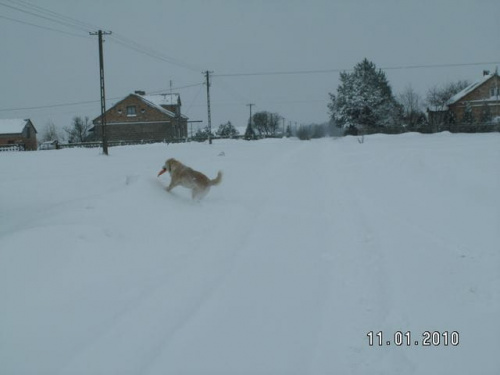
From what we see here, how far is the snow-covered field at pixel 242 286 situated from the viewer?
3.81 metres

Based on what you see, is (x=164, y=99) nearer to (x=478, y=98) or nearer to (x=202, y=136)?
(x=202, y=136)

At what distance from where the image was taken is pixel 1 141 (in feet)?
245

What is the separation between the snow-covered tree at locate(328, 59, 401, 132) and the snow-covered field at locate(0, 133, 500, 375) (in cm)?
5900

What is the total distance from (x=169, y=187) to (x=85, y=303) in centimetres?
578

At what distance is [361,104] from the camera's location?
65.8m

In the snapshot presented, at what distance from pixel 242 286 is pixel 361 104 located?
64.4 metres

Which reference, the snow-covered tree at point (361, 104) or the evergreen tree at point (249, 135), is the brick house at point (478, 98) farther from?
the evergreen tree at point (249, 135)

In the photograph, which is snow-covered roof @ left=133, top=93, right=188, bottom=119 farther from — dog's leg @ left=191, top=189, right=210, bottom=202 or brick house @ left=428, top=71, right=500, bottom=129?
dog's leg @ left=191, top=189, right=210, bottom=202

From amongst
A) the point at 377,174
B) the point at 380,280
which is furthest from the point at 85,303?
the point at 377,174

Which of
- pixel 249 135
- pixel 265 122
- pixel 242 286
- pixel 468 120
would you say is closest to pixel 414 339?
pixel 242 286

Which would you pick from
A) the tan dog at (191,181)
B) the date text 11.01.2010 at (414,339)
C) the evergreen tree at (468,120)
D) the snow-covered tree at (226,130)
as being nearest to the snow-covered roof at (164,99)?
the snow-covered tree at (226,130)

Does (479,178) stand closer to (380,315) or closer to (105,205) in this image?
(380,315)

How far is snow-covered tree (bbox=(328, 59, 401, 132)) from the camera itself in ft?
217

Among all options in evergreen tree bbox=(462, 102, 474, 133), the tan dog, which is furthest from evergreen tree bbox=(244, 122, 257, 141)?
the tan dog
